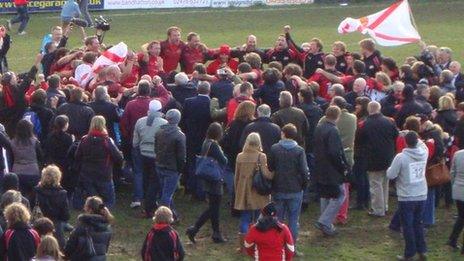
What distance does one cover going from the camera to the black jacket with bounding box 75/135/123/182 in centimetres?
1440

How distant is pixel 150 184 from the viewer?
15.3m

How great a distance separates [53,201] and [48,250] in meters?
2.01

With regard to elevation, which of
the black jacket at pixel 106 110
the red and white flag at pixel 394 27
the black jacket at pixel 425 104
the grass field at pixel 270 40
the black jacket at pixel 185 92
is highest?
the red and white flag at pixel 394 27

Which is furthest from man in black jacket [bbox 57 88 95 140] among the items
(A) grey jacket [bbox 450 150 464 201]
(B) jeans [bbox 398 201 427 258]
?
(A) grey jacket [bbox 450 150 464 201]

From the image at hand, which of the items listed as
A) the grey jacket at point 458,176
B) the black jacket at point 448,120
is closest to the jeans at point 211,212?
the grey jacket at point 458,176

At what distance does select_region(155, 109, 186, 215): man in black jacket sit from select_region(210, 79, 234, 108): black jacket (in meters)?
1.91

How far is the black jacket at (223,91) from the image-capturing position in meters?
16.7

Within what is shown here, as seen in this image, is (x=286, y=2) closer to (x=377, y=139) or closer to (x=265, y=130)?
(x=377, y=139)

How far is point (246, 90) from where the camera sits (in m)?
15.7

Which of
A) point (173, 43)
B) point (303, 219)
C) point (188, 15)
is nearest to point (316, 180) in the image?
point (303, 219)

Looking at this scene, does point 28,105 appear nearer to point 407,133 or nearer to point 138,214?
point 138,214

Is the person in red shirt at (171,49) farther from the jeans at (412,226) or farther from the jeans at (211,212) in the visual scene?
the jeans at (412,226)

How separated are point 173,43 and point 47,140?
17.8 feet

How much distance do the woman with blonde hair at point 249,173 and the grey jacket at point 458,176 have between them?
2.42 metres
